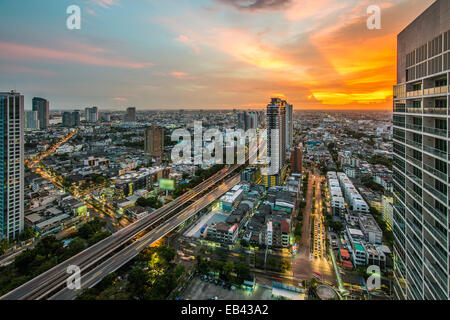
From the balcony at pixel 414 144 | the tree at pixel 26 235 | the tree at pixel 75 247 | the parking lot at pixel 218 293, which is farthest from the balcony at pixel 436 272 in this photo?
the tree at pixel 26 235

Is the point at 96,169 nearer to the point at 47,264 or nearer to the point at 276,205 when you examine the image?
the point at 47,264

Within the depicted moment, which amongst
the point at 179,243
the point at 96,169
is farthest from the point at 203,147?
the point at 179,243

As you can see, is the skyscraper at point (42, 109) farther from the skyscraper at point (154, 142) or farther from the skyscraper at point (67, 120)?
the skyscraper at point (154, 142)

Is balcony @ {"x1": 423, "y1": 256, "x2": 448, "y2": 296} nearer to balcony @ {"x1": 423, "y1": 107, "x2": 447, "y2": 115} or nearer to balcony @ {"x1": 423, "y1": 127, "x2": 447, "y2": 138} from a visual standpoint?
balcony @ {"x1": 423, "y1": 127, "x2": 447, "y2": 138}

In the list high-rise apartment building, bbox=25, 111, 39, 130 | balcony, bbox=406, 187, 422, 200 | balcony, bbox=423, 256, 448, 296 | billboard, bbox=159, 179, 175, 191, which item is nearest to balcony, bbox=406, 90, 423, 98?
balcony, bbox=406, 187, 422, 200

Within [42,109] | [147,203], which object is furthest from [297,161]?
[42,109]

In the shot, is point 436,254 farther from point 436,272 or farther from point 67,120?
point 67,120
